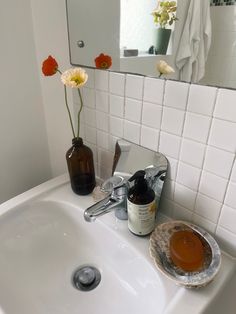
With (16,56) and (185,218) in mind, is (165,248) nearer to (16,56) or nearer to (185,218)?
(185,218)

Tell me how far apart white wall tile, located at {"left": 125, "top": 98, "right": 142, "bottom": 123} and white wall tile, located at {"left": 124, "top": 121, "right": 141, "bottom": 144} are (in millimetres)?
15

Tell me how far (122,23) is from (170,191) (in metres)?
0.45

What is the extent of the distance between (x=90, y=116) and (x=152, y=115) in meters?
0.25

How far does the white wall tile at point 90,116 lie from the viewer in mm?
752

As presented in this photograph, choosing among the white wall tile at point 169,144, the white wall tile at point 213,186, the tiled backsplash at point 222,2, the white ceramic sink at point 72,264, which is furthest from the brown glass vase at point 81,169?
the tiled backsplash at point 222,2

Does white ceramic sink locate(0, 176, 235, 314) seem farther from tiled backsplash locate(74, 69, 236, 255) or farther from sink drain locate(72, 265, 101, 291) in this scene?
tiled backsplash locate(74, 69, 236, 255)

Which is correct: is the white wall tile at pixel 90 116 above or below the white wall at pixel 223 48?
below

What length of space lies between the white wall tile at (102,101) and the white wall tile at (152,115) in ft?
0.45

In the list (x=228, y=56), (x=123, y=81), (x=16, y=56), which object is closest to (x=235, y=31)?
(x=228, y=56)

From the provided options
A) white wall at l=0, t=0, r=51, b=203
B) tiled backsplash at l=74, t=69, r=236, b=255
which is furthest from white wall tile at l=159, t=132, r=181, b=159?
white wall at l=0, t=0, r=51, b=203

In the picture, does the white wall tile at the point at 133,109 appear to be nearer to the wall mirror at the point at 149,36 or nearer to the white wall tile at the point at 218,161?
the wall mirror at the point at 149,36

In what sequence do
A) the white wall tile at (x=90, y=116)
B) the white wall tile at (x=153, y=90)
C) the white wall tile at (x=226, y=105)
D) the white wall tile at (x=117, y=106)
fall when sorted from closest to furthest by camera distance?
the white wall tile at (x=226, y=105) → the white wall tile at (x=153, y=90) → the white wall tile at (x=117, y=106) → the white wall tile at (x=90, y=116)

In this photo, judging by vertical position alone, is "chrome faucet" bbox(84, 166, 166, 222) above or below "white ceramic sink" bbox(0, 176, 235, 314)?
above

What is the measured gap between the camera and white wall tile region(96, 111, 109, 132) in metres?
0.72
